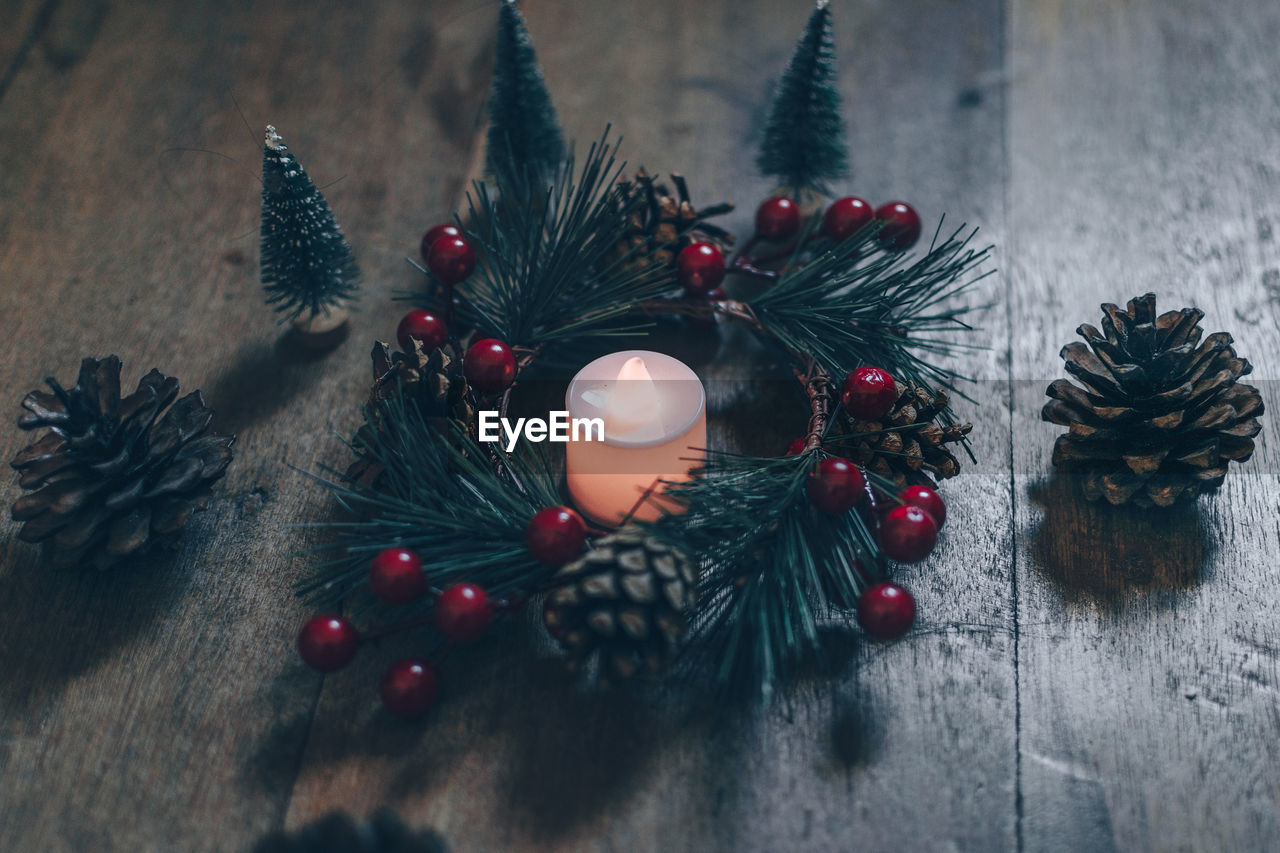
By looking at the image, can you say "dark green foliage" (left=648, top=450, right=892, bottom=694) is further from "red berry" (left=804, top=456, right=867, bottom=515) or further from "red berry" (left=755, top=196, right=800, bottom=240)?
"red berry" (left=755, top=196, right=800, bottom=240)

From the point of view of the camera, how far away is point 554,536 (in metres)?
0.63

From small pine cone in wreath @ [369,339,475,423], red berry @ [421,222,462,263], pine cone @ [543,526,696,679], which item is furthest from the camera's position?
red berry @ [421,222,462,263]

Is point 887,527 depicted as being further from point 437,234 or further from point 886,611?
point 437,234

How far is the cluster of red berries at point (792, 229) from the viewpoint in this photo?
0.79m

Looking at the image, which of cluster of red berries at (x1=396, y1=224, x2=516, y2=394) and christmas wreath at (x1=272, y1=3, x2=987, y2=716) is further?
cluster of red berries at (x1=396, y1=224, x2=516, y2=394)

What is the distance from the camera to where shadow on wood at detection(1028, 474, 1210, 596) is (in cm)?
71

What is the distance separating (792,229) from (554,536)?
390 mm

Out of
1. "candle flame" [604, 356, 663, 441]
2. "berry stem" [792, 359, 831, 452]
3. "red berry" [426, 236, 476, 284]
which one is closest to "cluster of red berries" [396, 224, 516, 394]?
"red berry" [426, 236, 476, 284]

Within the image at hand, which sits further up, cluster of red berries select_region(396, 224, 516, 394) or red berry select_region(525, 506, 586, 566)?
cluster of red berries select_region(396, 224, 516, 394)

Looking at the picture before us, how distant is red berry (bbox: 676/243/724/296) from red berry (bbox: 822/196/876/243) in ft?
0.36

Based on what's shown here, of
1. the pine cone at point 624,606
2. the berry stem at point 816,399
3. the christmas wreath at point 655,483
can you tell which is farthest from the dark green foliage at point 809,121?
the pine cone at point 624,606

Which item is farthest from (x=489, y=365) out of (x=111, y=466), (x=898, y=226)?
(x=898, y=226)

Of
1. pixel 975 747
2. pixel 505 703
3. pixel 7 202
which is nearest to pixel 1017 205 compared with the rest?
pixel 975 747

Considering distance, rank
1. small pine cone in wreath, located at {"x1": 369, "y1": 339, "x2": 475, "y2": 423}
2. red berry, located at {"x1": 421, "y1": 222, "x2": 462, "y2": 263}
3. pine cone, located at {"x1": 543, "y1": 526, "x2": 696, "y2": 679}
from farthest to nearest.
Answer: red berry, located at {"x1": 421, "y1": 222, "x2": 462, "y2": 263} < small pine cone in wreath, located at {"x1": 369, "y1": 339, "x2": 475, "y2": 423} < pine cone, located at {"x1": 543, "y1": 526, "x2": 696, "y2": 679}
